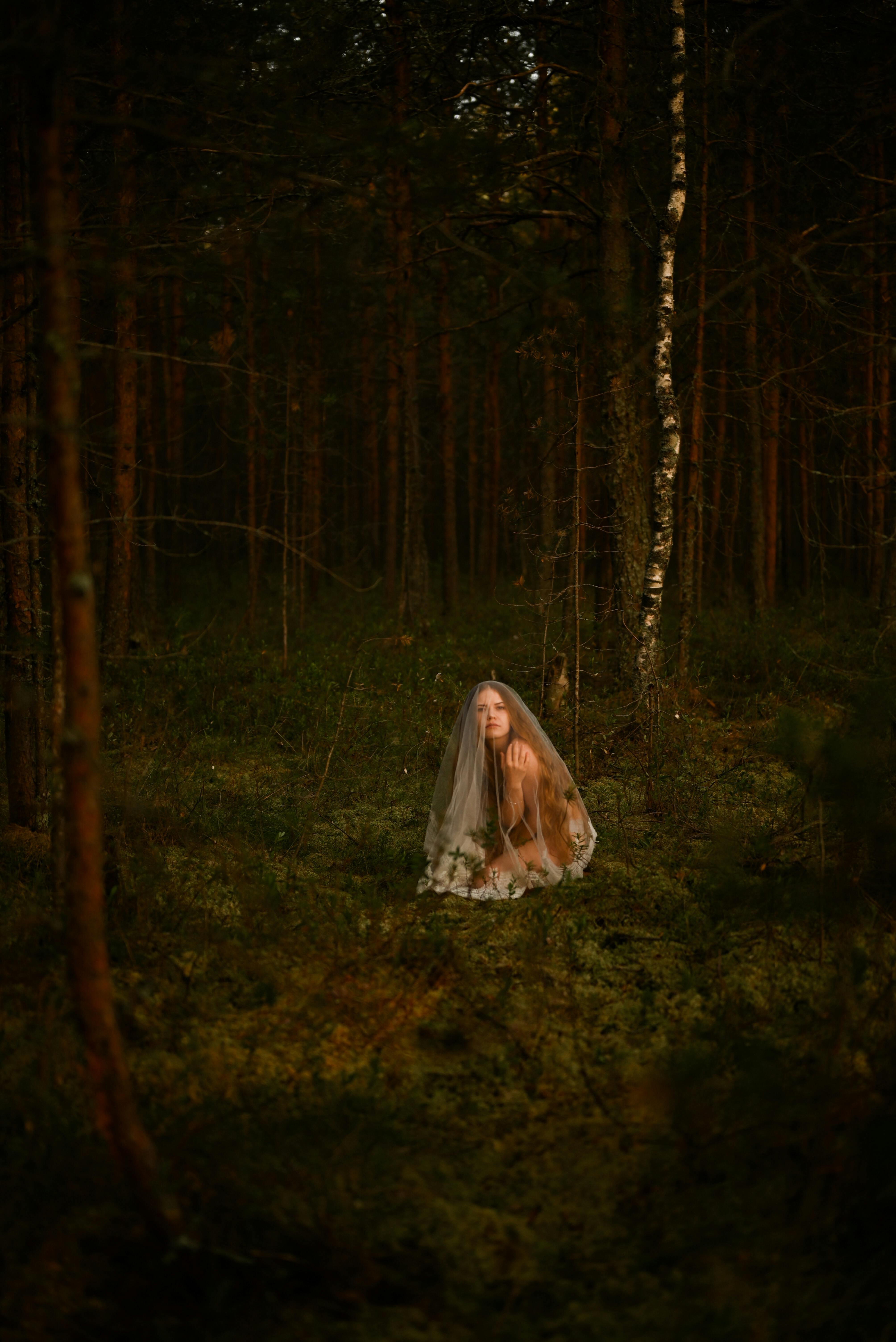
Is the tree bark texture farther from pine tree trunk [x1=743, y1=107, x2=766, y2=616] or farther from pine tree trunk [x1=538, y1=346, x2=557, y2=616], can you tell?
pine tree trunk [x1=743, y1=107, x2=766, y2=616]

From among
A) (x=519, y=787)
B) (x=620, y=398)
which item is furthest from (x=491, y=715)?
(x=620, y=398)

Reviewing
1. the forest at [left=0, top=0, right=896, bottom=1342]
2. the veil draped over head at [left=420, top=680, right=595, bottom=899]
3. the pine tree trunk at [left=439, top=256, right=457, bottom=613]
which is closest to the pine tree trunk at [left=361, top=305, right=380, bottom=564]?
the pine tree trunk at [left=439, top=256, right=457, bottom=613]

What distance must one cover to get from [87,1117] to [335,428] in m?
26.5

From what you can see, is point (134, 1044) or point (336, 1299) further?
point (134, 1044)

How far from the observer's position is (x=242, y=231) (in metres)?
5.34

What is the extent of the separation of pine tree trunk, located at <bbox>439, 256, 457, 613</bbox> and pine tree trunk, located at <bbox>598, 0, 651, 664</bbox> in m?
6.80

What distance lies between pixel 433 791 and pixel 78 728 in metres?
5.83

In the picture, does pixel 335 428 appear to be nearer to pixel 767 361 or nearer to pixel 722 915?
pixel 767 361

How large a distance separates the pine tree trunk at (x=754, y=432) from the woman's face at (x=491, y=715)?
31.0 ft

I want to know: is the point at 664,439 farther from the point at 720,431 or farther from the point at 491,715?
the point at 720,431

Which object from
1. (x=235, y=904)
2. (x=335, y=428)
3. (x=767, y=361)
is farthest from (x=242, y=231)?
(x=335, y=428)

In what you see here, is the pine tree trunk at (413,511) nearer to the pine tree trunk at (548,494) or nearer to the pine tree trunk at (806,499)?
the pine tree trunk at (548,494)

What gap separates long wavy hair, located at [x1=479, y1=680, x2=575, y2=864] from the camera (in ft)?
22.6

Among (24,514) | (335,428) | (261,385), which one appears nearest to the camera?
(24,514)
